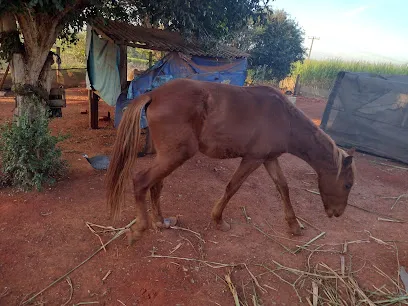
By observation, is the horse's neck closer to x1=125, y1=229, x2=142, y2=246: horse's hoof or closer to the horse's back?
the horse's back

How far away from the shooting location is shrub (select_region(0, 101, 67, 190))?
3.87m

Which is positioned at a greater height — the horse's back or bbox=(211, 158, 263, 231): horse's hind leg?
the horse's back

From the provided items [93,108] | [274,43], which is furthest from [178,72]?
[274,43]

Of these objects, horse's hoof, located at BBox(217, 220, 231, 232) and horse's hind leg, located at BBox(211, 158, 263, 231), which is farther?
horse's hoof, located at BBox(217, 220, 231, 232)

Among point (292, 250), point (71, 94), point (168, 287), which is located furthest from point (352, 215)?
point (71, 94)

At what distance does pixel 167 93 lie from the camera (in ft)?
9.86

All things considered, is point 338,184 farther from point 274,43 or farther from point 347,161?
point 274,43

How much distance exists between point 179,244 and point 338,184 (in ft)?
6.62

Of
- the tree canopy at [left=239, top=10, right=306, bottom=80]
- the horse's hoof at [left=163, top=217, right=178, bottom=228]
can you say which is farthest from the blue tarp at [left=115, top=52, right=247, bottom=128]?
the tree canopy at [left=239, top=10, right=306, bottom=80]

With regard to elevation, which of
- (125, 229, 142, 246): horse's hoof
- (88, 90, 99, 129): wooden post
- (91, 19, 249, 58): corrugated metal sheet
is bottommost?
(125, 229, 142, 246): horse's hoof

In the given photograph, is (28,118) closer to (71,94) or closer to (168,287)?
(168,287)

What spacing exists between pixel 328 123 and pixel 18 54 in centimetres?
736

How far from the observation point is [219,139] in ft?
10.3

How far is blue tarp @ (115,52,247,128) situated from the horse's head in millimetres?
3568
